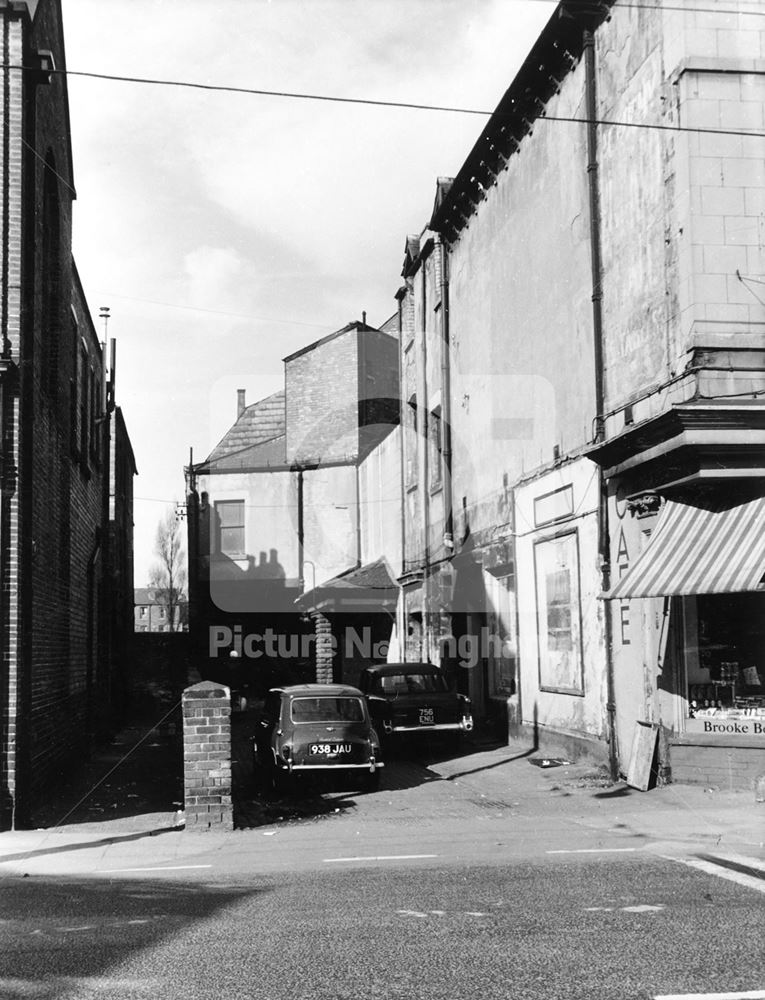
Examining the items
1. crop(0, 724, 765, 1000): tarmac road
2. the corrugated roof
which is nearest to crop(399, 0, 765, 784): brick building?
crop(0, 724, 765, 1000): tarmac road

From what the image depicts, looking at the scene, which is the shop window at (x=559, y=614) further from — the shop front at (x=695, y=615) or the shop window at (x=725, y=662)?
the shop window at (x=725, y=662)

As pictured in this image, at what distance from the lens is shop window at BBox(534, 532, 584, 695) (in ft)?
55.3

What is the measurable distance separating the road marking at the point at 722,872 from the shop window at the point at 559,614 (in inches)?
272

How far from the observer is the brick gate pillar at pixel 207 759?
11906 mm

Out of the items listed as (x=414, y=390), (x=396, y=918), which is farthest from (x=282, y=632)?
(x=396, y=918)

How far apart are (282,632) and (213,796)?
26316 mm

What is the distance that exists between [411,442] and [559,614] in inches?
458

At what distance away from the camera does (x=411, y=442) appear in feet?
93.9

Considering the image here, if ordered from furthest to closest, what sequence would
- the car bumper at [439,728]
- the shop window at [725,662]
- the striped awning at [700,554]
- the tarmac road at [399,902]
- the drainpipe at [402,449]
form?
the drainpipe at [402,449]
the car bumper at [439,728]
the shop window at [725,662]
the striped awning at [700,554]
the tarmac road at [399,902]

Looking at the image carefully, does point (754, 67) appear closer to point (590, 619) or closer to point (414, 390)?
point (590, 619)

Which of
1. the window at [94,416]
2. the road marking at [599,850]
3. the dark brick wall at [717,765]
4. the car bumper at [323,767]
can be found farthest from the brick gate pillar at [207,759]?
the window at [94,416]

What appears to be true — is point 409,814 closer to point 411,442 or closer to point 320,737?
point 320,737

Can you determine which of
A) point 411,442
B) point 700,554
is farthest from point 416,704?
point 411,442

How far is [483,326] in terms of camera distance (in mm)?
22344
